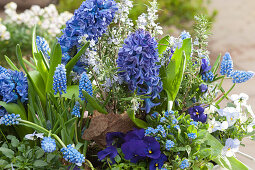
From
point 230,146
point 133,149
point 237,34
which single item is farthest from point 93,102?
point 237,34

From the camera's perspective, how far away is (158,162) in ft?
3.02

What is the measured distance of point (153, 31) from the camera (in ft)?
3.42

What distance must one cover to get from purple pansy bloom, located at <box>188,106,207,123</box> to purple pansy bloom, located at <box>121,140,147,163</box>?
20 cm

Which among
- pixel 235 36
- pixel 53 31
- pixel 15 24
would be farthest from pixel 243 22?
pixel 15 24

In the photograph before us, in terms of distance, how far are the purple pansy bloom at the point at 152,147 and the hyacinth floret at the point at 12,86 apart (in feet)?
1.24

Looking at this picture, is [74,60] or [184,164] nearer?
[184,164]

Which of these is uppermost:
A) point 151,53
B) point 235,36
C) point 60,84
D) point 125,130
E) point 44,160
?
point 235,36

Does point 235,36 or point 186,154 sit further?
point 235,36

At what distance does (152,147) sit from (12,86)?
429 mm

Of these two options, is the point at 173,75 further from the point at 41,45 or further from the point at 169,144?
the point at 41,45

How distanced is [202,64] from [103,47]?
308 mm

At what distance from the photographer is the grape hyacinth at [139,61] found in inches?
33.4

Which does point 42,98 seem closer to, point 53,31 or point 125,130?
point 125,130

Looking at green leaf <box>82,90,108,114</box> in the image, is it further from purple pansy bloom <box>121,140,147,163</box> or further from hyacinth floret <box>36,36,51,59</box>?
hyacinth floret <box>36,36,51,59</box>
